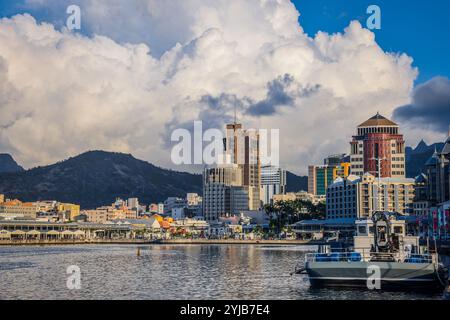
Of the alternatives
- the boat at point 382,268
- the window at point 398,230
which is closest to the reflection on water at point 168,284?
the boat at point 382,268

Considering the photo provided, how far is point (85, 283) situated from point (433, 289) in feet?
115


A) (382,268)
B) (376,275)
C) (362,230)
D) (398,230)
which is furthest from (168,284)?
(398,230)

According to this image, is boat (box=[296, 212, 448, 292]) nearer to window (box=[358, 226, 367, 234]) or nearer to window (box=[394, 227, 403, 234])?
window (box=[394, 227, 403, 234])

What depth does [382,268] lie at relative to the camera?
6172 centimetres

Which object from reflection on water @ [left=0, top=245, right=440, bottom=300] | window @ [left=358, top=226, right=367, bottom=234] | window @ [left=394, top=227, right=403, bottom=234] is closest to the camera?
reflection on water @ [left=0, top=245, right=440, bottom=300]

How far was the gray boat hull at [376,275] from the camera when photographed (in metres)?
60.5

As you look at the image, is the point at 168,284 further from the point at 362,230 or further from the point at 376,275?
the point at 376,275

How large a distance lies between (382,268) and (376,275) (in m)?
0.80

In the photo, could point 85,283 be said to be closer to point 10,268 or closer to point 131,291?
point 131,291

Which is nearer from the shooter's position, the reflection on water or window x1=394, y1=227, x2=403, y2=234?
the reflection on water

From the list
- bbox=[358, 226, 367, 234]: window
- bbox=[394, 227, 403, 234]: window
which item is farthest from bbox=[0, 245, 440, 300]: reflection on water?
bbox=[394, 227, 403, 234]: window

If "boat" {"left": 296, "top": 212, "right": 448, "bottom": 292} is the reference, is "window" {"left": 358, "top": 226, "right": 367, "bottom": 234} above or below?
above

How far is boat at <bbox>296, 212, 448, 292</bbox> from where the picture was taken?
60.6 metres
